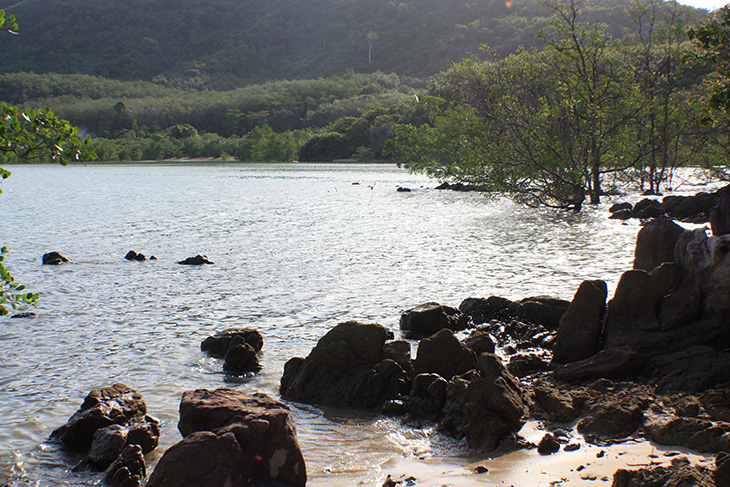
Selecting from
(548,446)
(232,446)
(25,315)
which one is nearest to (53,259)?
(25,315)

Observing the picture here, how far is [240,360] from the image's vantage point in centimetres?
1114

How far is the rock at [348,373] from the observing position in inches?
384

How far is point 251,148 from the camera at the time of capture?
17312 cm

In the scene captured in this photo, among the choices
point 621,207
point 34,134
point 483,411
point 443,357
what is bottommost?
point 483,411

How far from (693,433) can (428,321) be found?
6.76 m

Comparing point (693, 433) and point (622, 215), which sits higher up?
point (622, 215)

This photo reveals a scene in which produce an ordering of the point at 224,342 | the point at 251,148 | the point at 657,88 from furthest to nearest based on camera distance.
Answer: the point at 251,148, the point at 657,88, the point at 224,342

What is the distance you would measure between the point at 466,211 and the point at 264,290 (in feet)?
90.8

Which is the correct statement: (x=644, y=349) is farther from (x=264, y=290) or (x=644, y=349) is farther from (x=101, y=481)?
(x=264, y=290)

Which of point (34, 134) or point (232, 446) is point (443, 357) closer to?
point (232, 446)

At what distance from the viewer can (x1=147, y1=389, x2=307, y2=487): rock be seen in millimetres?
6230

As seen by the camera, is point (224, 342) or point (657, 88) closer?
point (224, 342)

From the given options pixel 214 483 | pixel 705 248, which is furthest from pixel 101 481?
pixel 705 248

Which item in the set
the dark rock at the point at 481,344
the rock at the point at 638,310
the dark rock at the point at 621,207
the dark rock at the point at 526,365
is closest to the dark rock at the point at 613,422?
the dark rock at the point at 526,365
